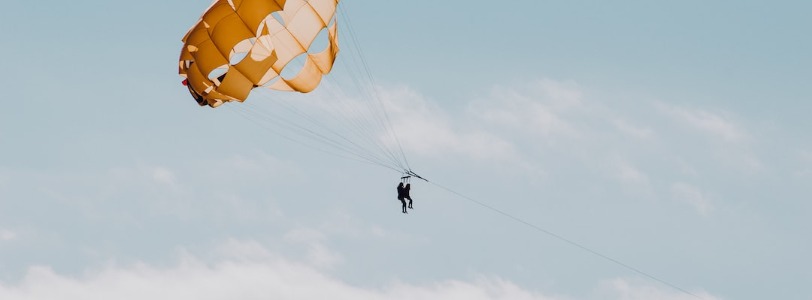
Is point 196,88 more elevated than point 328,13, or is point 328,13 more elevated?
point 328,13

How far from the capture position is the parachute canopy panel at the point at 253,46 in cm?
5044

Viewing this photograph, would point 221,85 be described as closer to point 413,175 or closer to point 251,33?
point 251,33

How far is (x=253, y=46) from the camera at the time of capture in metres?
52.2

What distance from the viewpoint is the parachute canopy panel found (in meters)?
50.4

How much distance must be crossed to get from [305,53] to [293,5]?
69.1 inches

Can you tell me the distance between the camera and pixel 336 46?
175 feet

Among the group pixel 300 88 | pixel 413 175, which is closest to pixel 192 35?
pixel 300 88

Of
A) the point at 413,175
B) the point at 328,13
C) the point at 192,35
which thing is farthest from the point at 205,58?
the point at 413,175

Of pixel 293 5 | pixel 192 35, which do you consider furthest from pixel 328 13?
pixel 192 35

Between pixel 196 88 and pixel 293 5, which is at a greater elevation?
pixel 293 5

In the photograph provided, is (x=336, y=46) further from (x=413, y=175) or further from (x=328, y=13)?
(x=413, y=175)

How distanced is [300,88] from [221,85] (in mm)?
2854

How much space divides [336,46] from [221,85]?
4216mm

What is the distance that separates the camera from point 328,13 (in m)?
51.8
